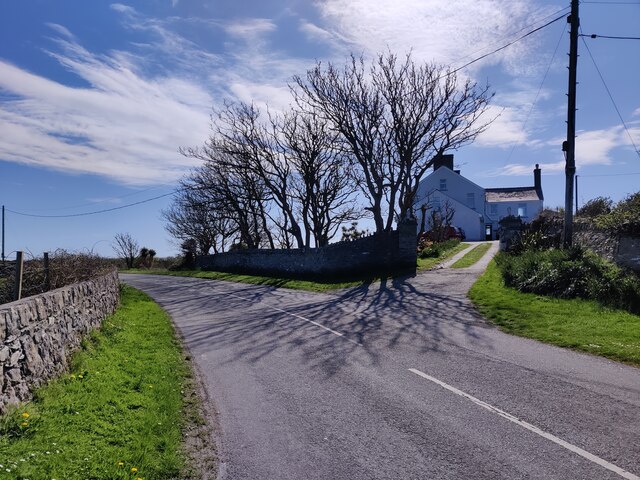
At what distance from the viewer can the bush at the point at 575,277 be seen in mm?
12500

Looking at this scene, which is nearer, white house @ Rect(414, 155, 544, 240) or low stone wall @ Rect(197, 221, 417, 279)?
low stone wall @ Rect(197, 221, 417, 279)

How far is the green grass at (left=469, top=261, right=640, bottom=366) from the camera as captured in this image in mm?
9078

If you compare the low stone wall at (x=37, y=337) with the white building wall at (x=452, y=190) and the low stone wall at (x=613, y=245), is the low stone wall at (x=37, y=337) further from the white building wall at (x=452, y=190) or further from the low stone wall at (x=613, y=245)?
the white building wall at (x=452, y=190)

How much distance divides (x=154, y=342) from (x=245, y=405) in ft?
15.6

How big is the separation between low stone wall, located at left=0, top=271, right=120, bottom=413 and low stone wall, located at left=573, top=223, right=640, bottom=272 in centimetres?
1323

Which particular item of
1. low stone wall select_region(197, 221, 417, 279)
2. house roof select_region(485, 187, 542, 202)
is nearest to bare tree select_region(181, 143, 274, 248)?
low stone wall select_region(197, 221, 417, 279)

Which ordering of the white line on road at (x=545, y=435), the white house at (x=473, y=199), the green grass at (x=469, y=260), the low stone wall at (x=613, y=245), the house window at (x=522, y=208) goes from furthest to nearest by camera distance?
the house window at (x=522, y=208), the white house at (x=473, y=199), the green grass at (x=469, y=260), the low stone wall at (x=613, y=245), the white line on road at (x=545, y=435)

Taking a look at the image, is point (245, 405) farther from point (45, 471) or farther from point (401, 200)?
point (401, 200)

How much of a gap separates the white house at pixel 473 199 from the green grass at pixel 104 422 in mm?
47838

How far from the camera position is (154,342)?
10883mm

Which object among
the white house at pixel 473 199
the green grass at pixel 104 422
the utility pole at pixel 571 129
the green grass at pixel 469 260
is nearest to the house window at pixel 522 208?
the white house at pixel 473 199

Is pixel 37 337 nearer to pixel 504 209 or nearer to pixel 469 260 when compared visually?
pixel 469 260

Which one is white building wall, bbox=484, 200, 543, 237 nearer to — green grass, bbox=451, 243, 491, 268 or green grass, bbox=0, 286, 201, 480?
green grass, bbox=451, 243, 491, 268

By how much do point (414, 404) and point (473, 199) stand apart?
56658mm
